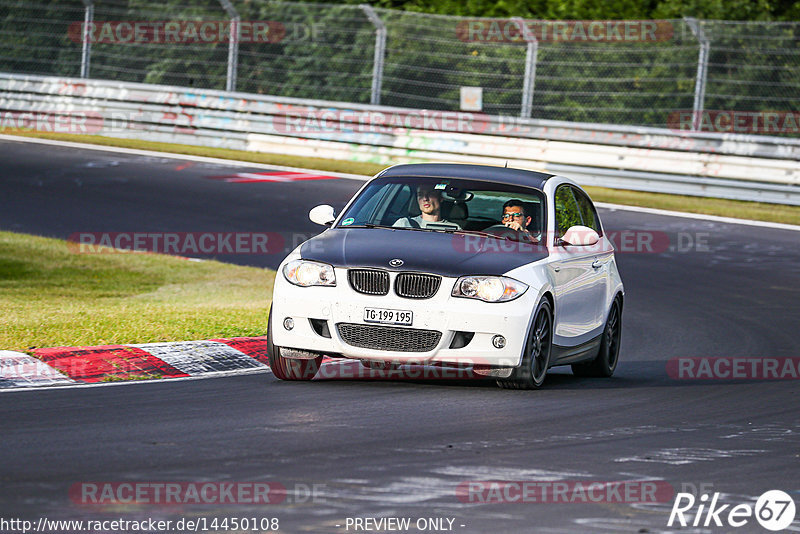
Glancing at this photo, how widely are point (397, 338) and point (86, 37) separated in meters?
21.8

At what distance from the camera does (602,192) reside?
24781 mm

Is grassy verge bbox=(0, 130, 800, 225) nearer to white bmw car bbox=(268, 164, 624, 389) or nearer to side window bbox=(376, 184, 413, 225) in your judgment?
white bmw car bbox=(268, 164, 624, 389)

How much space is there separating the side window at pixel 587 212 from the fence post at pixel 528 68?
14079 millimetres

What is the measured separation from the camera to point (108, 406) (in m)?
8.22

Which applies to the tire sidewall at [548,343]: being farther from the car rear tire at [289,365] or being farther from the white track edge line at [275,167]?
the white track edge line at [275,167]

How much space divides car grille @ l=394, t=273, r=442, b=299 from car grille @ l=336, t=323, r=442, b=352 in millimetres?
226

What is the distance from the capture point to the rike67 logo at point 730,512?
5941mm

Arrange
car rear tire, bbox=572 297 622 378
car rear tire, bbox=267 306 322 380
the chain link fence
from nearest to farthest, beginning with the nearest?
1. car rear tire, bbox=267 306 322 380
2. car rear tire, bbox=572 297 622 378
3. the chain link fence

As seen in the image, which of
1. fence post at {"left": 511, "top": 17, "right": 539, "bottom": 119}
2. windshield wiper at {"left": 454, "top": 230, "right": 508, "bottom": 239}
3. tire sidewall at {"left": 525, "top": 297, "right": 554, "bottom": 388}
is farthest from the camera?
fence post at {"left": 511, "top": 17, "right": 539, "bottom": 119}

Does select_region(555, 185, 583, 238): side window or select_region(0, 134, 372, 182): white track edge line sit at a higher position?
select_region(555, 185, 583, 238): side window

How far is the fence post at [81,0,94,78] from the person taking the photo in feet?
95.8

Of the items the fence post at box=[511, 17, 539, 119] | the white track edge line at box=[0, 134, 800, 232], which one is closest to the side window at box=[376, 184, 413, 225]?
the white track edge line at box=[0, 134, 800, 232]

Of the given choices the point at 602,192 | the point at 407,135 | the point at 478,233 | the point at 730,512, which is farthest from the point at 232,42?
the point at 730,512

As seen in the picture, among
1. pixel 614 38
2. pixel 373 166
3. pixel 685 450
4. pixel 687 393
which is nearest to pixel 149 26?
pixel 373 166
